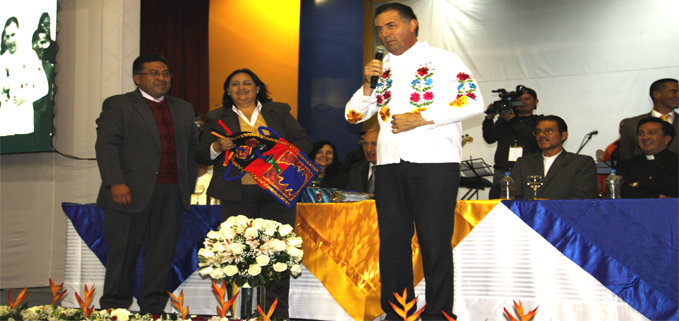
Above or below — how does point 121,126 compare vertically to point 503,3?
below

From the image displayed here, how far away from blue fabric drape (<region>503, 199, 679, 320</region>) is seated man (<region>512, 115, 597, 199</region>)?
1.86 ft

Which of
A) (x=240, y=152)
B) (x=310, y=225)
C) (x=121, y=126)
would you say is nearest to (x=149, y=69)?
(x=121, y=126)

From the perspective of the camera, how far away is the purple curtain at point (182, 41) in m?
5.85

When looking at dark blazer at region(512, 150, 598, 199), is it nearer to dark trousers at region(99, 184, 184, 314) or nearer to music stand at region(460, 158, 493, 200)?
music stand at region(460, 158, 493, 200)

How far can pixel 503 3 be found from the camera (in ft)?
23.2

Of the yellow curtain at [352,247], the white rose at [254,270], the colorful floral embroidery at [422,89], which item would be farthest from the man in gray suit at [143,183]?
the colorful floral embroidery at [422,89]

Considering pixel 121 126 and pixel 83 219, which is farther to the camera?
pixel 83 219

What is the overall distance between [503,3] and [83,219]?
19.5 feet

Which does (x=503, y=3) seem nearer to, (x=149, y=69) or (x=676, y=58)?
(x=676, y=58)

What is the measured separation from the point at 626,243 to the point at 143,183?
232 centimetres

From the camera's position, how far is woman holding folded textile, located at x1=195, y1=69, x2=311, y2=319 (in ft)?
8.61

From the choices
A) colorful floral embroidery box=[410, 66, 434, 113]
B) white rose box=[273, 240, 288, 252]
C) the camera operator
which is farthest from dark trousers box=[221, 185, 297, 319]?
the camera operator

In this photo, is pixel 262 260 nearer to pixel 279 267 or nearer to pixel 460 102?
pixel 279 267

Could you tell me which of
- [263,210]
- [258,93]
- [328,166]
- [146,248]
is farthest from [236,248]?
[328,166]
